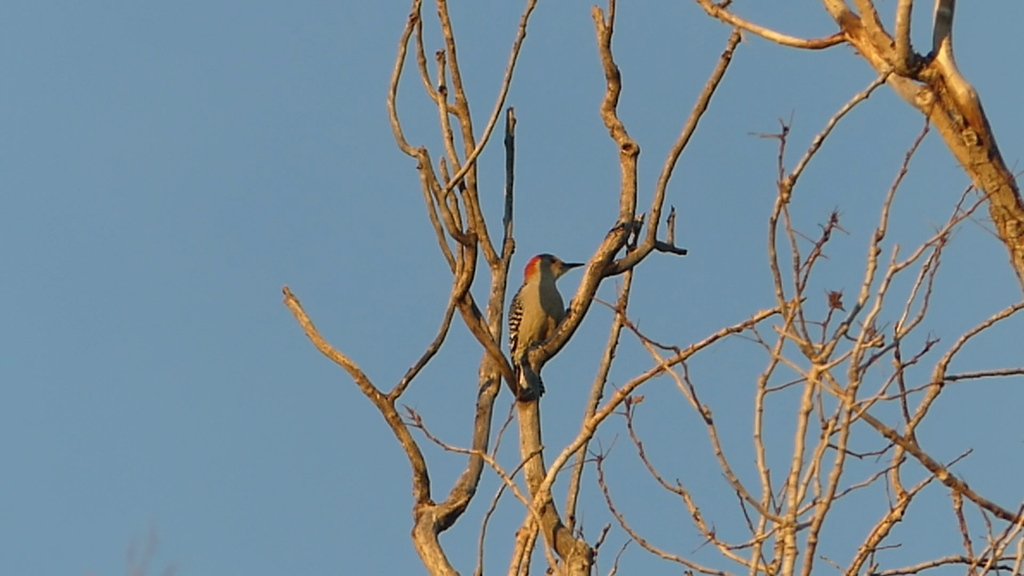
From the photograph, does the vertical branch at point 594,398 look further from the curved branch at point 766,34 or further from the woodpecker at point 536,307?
the woodpecker at point 536,307

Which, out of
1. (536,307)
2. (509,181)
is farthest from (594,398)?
(536,307)

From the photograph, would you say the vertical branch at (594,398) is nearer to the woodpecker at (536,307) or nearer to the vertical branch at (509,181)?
the vertical branch at (509,181)

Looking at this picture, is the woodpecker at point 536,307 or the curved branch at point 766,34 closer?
the curved branch at point 766,34

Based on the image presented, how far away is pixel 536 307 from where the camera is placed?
1165 centimetres

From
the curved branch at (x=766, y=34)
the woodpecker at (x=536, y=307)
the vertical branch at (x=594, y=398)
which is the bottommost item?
the vertical branch at (x=594, y=398)

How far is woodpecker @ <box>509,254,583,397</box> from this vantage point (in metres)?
11.5

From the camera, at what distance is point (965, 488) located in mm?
4832

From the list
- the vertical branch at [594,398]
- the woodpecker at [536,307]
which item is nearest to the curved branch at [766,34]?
the vertical branch at [594,398]

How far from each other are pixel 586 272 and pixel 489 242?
0.61 metres

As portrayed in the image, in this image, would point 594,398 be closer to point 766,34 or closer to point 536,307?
point 766,34

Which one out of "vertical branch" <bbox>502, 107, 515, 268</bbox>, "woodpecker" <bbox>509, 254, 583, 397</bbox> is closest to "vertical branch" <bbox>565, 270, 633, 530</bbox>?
"vertical branch" <bbox>502, 107, 515, 268</bbox>

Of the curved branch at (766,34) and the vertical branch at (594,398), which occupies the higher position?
the curved branch at (766,34)

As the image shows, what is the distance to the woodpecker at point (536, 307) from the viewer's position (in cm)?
1146

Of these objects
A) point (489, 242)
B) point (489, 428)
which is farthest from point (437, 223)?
point (489, 428)
